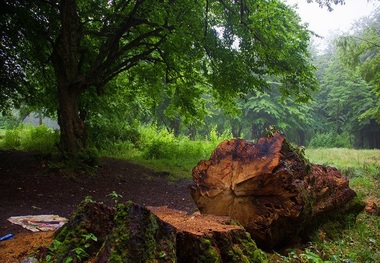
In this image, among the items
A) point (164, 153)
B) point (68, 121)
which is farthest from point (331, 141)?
point (68, 121)

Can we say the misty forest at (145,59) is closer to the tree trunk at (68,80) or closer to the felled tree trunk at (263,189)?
the tree trunk at (68,80)

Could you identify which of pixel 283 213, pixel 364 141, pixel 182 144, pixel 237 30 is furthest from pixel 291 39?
pixel 364 141

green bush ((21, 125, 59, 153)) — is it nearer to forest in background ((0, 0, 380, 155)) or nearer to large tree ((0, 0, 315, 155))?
forest in background ((0, 0, 380, 155))

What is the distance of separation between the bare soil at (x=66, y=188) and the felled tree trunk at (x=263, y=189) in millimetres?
2411

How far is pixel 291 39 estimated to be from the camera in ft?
28.5

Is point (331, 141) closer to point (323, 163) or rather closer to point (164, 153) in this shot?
point (323, 163)

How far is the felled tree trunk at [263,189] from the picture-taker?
3381 mm

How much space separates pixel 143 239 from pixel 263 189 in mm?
1844

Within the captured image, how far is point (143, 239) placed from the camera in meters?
1.96

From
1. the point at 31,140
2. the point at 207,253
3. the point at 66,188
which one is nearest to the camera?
the point at 207,253

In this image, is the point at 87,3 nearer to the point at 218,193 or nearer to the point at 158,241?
the point at 218,193

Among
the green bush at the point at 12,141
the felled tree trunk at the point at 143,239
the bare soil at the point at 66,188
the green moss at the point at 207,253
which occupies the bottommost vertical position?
the bare soil at the point at 66,188

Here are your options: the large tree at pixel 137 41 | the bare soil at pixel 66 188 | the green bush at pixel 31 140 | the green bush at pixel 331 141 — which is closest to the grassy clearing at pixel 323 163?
the green bush at pixel 31 140

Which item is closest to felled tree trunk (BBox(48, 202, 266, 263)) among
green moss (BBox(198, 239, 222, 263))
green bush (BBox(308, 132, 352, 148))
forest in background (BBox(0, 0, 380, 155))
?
green moss (BBox(198, 239, 222, 263))
